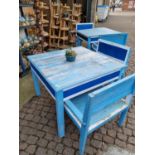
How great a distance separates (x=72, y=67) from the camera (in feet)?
5.05

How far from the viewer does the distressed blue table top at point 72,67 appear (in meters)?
1.30

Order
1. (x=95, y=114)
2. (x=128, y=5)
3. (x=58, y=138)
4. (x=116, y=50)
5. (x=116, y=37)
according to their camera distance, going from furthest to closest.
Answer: (x=128, y=5), (x=116, y=37), (x=116, y=50), (x=58, y=138), (x=95, y=114)

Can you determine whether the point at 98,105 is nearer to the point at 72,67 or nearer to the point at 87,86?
the point at 87,86

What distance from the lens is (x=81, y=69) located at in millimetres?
1500

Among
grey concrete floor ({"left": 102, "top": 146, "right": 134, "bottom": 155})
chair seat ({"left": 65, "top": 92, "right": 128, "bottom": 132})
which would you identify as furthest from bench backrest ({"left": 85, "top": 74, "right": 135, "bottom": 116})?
grey concrete floor ({"left": 102, "top": 146, "right": 134, "bottom": 155})

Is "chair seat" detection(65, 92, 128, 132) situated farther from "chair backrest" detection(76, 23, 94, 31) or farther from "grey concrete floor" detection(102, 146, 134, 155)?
"chair backrest" detection(76, 23, 94, 31)

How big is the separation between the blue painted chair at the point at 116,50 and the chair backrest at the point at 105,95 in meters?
0.59

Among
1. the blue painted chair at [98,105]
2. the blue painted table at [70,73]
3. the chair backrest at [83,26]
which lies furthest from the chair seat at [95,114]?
the chair backrest at [83,26]

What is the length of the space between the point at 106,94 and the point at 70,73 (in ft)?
1.75

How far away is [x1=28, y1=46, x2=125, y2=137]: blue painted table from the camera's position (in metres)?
1.26

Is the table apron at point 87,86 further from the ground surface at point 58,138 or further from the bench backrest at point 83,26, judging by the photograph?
the bench backrest at point 83,26

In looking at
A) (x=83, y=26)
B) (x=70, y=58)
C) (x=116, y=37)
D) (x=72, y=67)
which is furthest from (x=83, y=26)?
(x=72, y=67)
